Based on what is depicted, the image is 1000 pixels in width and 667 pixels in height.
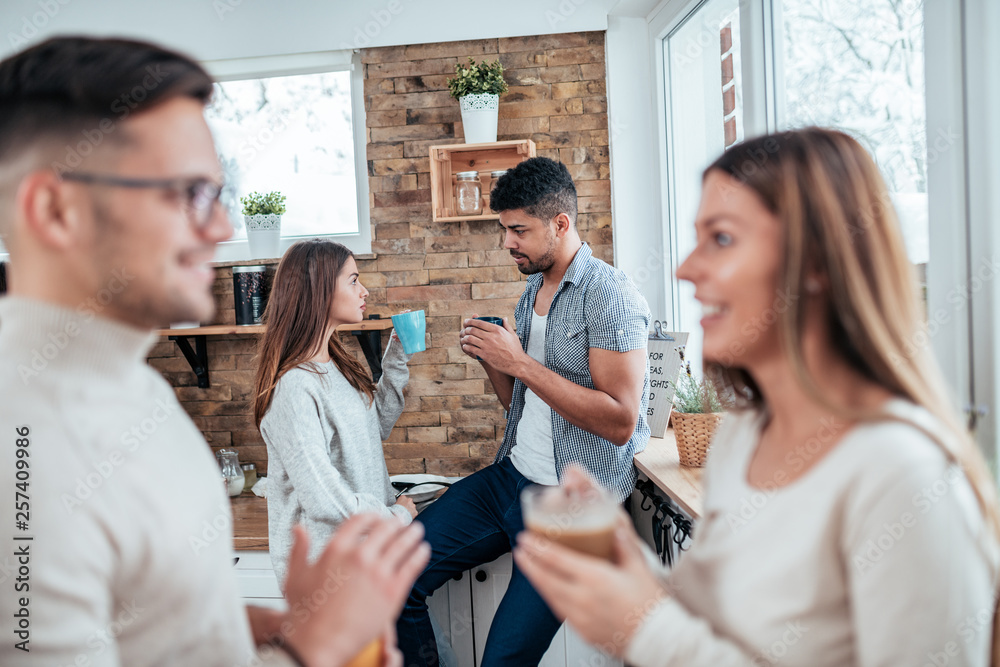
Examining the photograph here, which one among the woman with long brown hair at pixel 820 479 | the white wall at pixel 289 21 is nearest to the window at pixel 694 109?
the white wall at pixel 289 21

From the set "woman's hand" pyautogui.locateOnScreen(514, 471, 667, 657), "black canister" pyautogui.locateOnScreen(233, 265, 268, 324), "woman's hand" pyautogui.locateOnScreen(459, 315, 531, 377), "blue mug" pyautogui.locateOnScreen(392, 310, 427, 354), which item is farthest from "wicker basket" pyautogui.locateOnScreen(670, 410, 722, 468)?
"black canister" pyautogui.locateOnScreen(233, 265, 268, 324)

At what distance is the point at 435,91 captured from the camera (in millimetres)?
2840

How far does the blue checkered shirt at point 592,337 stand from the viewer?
6.38 ft

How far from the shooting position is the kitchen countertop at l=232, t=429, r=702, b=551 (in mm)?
1729

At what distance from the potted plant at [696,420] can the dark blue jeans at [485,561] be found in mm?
481

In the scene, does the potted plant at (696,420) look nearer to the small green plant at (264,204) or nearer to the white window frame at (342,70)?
the white window frame at (342,70)

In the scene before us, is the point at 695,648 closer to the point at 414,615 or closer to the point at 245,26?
the point at 414,615

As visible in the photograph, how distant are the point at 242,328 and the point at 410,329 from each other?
1.05 metres

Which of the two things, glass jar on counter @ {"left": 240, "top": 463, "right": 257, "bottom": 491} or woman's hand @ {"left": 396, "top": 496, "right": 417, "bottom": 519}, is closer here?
woman's hand @ {"left": 396, "top": 496, "right": 417, "bottom": 519}

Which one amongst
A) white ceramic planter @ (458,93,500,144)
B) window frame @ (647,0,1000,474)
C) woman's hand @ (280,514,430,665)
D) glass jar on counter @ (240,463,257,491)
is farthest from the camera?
glass jar on counter @ (240,463,257,491)

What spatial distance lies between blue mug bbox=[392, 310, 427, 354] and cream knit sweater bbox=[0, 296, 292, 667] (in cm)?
131

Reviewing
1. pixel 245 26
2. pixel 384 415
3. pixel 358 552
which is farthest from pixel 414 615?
pixel 245 26

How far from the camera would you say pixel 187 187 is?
2.39 feet

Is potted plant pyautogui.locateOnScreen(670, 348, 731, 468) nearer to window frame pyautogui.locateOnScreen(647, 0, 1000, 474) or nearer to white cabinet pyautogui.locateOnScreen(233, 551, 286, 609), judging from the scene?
window frame pyautogui.locateOnScreen(647, 0, 1000, 474)
